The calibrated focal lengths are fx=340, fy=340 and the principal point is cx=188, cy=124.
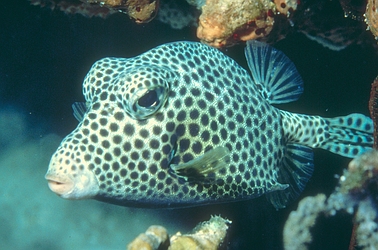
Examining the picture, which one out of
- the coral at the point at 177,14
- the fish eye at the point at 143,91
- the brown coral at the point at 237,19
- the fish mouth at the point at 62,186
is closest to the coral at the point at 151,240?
the fish mouth at the point at 62,186

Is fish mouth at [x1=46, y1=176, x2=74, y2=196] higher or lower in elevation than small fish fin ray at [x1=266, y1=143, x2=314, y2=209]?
higher

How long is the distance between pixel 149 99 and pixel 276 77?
5.73ft

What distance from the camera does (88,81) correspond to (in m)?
3.34

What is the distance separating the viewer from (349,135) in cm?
418

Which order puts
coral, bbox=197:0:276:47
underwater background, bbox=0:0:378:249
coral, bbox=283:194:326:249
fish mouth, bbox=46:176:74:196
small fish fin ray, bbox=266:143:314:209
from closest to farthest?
fish mouth, bbox=46:176:74:196 < coral, bbox=197:0:276:47 < coral, bbox=283:194:326:249 < small fish fin ray, bbox=266:143:314:209 < underwater background, bbox=0:0:378:249

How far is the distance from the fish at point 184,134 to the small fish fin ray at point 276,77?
0.01 metres

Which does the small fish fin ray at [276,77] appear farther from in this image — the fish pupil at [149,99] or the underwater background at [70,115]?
the fish pupil at [149,99]

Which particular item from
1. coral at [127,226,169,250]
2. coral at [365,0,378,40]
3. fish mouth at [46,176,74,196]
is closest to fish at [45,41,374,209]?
fish mouth at [46,176,74,196]

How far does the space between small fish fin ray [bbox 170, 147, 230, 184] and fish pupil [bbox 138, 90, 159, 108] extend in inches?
23.4

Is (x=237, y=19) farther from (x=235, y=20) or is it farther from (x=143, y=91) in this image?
(x=143, y=91)

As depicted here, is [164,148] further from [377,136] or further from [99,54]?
[99,54]

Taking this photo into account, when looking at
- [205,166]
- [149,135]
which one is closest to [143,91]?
[149,135]

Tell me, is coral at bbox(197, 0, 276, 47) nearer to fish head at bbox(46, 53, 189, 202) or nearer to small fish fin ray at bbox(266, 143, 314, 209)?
fish head at bbox(46, 53, 189, 202)

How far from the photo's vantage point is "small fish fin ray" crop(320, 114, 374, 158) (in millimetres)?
4105
